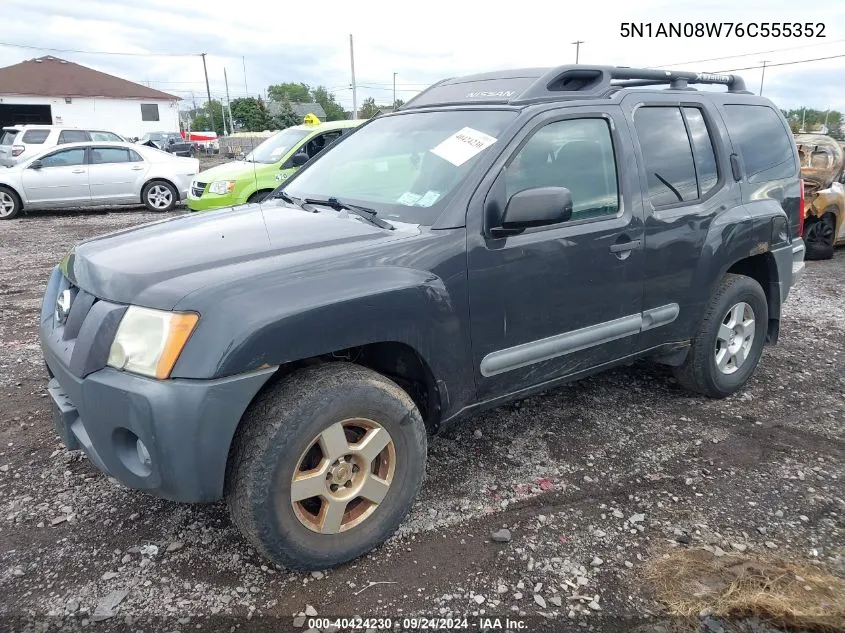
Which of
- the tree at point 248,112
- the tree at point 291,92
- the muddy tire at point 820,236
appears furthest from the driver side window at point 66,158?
the tree at point 291,92

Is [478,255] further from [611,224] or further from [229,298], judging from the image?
[229,298]

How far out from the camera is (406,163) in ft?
10.8

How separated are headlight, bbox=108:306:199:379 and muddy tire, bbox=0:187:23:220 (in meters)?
12.3

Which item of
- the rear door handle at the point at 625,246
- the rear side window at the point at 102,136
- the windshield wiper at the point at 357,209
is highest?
the rear side window at the point at 102,136

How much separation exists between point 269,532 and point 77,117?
43561 millimetres

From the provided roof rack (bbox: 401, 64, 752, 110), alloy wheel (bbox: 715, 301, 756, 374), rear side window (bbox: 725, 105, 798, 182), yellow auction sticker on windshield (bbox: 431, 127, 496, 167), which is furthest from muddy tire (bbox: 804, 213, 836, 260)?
yellow auction sticker on windshield (bbox: 431, 127, 496, 167)

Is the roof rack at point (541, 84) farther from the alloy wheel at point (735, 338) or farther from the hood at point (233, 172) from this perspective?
the hood at point (233, 172)

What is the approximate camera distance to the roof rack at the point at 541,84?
3.38 meters

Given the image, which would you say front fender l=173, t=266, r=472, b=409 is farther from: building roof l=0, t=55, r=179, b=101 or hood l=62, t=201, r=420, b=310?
building roof l=0, t=55, r=179, b=101

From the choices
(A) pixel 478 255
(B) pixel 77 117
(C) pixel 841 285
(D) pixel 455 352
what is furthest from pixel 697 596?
(B) pixel 77 117

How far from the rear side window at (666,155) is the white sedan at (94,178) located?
11.9 m

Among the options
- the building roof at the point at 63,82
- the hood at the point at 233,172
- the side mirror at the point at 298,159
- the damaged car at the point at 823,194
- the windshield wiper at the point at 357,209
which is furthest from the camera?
the building roof at the point at 63,82

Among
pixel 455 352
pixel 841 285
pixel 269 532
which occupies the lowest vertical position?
pixel 841 285

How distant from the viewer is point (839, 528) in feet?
9.51
